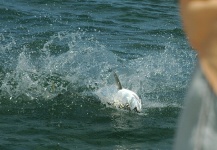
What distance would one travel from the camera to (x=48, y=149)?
7.56m

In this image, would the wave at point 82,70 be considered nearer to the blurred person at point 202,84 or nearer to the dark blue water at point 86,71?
the dark blue water at point 86,71

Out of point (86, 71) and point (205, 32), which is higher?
point (86, 71)

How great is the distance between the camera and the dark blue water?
27.1 ft

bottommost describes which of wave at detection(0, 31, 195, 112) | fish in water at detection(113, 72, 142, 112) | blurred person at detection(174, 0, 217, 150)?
blurred person at detection(174, 0, 217, 150)

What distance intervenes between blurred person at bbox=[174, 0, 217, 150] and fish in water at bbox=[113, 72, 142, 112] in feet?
26.2

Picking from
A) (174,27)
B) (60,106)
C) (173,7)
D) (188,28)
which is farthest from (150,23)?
(188,28)

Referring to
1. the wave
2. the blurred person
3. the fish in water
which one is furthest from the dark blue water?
the blurred person

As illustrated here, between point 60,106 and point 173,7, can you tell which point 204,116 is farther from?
point 173,7

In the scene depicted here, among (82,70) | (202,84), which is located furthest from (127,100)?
(202,84)

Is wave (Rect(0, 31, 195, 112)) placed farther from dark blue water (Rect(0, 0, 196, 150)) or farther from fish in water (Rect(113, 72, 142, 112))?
fish in water (Rect(113, 72, 142, 112))

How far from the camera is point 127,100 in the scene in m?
9.41

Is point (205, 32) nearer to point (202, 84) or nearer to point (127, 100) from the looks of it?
point (202, 84)

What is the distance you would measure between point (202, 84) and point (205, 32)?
88 millimetres

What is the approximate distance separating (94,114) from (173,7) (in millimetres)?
9161
